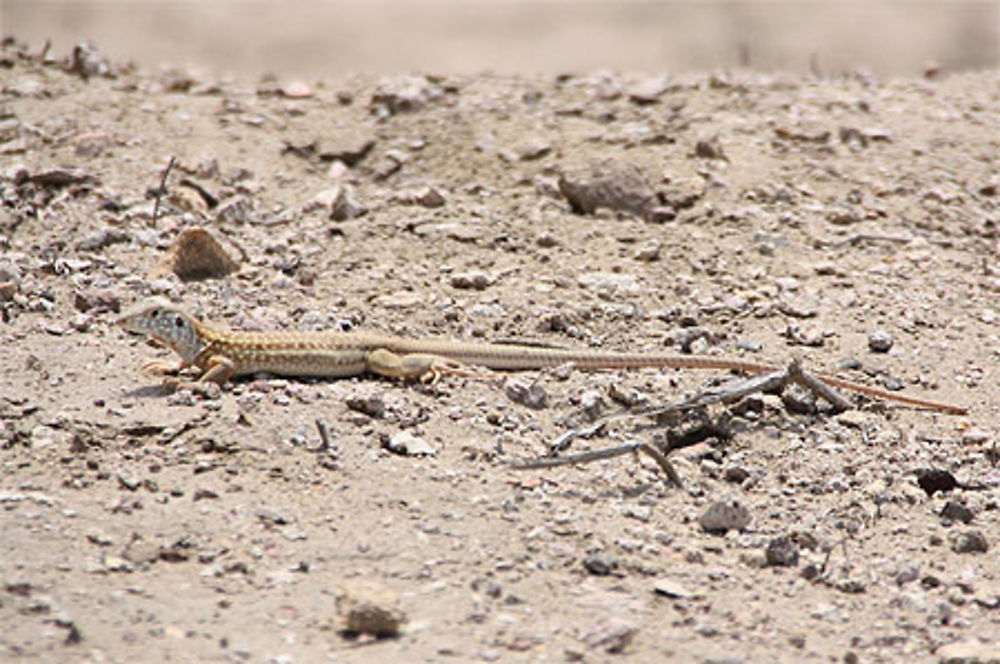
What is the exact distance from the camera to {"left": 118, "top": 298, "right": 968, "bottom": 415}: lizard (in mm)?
6195

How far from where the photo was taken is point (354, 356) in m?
6.35

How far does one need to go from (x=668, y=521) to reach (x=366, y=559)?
4.09ft

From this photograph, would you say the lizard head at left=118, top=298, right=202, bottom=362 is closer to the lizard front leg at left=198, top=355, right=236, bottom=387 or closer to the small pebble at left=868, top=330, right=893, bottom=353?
the lizard front leg at left=198, top=355, right=236, bottom=387

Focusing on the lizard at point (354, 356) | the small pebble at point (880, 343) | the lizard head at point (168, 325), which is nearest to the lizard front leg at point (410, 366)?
the lizard at point (354, 356)

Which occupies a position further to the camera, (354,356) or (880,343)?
(880,343)

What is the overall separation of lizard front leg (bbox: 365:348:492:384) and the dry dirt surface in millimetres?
86

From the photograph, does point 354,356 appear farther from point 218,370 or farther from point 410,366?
point 218,370

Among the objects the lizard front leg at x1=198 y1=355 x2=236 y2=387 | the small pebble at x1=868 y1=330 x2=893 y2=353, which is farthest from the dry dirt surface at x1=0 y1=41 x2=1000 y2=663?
the lizard front leg at x1=198 y1=355 x2=236 y2=387

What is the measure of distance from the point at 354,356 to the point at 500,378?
0.71 metres

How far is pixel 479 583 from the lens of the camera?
4758 mm

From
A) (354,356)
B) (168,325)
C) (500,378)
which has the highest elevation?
(168,325)

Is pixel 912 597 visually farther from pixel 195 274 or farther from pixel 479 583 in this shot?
pixel 195 274

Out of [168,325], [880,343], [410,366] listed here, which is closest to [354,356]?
[410,366]

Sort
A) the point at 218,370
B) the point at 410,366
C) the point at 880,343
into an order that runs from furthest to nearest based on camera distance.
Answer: the point at 880,343
the point at 410,366
the point at 218,370
